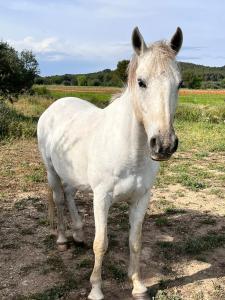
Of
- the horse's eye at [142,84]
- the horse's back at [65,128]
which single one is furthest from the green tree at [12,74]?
the horse's eye at [142,84]

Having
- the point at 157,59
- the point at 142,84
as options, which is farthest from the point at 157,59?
the point at 142,84

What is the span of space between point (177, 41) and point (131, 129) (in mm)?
806

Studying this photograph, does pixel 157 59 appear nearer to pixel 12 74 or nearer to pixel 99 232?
pixel 99 232

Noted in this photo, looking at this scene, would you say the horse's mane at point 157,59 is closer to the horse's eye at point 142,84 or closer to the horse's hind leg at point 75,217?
the horse's eye at point 142,84

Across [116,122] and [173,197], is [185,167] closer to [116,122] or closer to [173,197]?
[173,197]

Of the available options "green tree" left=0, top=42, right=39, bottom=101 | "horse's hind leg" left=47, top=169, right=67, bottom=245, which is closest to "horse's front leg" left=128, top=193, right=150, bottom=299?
A: "horse's hind leg" left=47, top=169, right=67, bottom=245

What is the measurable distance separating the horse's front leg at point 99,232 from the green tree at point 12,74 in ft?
50.6

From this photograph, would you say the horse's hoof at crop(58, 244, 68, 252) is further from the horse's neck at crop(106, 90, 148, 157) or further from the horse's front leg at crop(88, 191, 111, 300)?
the horse's neck at crop(106, 90, 148, 157)

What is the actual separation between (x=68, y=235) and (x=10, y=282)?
4.06 feet

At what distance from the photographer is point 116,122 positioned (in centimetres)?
350

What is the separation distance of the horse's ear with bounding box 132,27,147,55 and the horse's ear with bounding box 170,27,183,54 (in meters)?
0.24

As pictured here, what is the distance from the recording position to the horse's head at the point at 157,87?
8.89 ft

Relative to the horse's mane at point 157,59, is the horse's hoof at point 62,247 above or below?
below

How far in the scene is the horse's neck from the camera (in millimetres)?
3326
